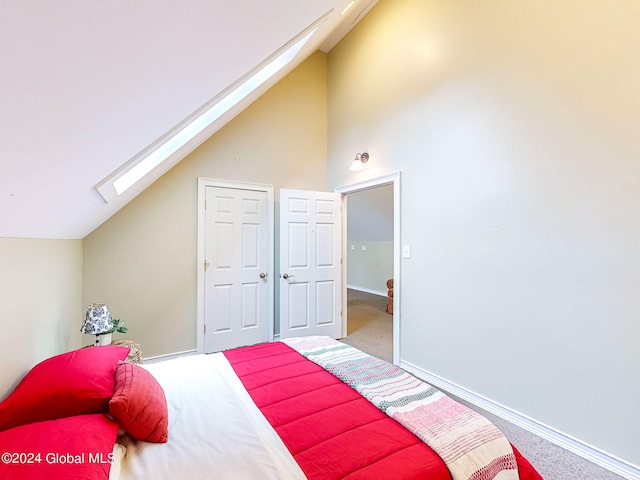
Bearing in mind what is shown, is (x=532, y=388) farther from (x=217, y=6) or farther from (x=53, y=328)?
(x=53, y=328)

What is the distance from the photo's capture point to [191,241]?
3.25 m

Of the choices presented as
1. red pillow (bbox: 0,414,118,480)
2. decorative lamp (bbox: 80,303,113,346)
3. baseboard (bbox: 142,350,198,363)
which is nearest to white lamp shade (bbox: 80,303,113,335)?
decorative lamp (bbox: 80,303,113,346)

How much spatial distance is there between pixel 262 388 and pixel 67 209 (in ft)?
4.82

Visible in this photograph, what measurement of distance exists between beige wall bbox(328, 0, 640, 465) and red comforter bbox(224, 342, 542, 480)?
101cm

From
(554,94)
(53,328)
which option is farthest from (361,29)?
(53,328)

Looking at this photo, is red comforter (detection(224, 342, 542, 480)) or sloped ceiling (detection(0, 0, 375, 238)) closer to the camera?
sloped ceiling (detection(0, 0, 375, 238))

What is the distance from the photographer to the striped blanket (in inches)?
41.0

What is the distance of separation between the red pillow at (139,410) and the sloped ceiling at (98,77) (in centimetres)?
78

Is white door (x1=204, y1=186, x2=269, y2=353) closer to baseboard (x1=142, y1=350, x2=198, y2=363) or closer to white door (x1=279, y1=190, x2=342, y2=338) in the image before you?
baseboard (x1=142, y1=350, x2=198, y2=363)

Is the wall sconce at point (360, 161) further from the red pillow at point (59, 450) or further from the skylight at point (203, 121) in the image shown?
the red pillow at point (59, 450)

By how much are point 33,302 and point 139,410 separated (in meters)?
1.04

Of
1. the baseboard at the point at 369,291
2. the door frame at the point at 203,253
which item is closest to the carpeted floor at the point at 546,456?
the door frame at the point at 203,253

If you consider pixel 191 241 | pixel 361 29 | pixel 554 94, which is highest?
pixel 361 29

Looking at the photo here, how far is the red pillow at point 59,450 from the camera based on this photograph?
734 mm
